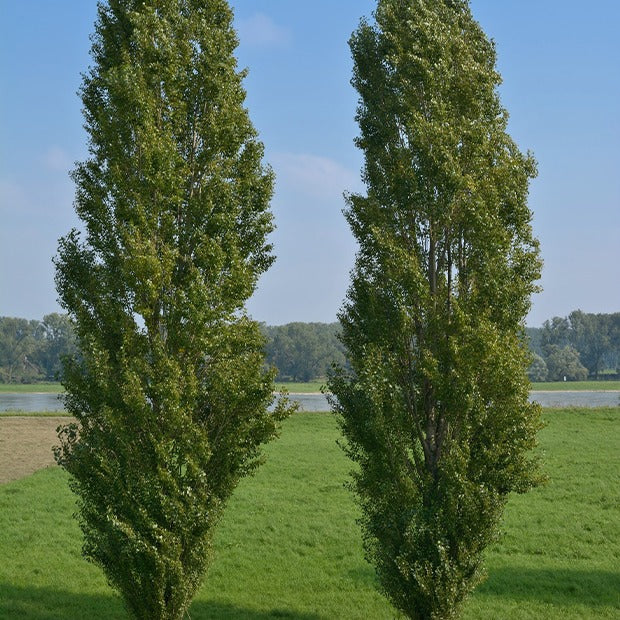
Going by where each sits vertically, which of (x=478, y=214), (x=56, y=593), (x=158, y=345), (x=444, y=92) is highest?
(x=444, y=92)

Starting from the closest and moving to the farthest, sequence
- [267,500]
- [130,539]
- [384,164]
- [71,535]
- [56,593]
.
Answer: [130,539]
[384,164]
[56,593]
[71,535]
[267,500]

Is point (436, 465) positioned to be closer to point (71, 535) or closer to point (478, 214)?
point (478, 214)

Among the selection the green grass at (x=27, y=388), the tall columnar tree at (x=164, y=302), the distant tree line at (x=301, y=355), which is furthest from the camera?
the distant tree line at (x=301, y=355)

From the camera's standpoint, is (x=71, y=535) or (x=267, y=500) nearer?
(x=71, y=535)

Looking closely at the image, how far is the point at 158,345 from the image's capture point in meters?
18.5

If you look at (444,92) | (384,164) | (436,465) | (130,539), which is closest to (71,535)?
(130,539)

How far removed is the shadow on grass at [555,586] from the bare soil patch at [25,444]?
2694 centimetres

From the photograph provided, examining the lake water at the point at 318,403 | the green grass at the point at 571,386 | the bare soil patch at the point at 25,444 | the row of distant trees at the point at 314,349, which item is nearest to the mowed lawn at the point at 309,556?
the bare soil patch at the point at 25,444

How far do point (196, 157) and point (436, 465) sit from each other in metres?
10.5

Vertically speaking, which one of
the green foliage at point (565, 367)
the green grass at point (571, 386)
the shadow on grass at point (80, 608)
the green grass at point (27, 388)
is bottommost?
the shadow on grass at point (80, 608)

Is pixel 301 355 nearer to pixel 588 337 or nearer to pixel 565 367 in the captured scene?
pixel 565 367

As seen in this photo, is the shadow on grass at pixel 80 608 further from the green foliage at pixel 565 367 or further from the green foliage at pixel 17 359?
the green foliage at pixel 17 359

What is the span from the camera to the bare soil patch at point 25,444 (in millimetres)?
43469

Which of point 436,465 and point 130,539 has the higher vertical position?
point 436,465
